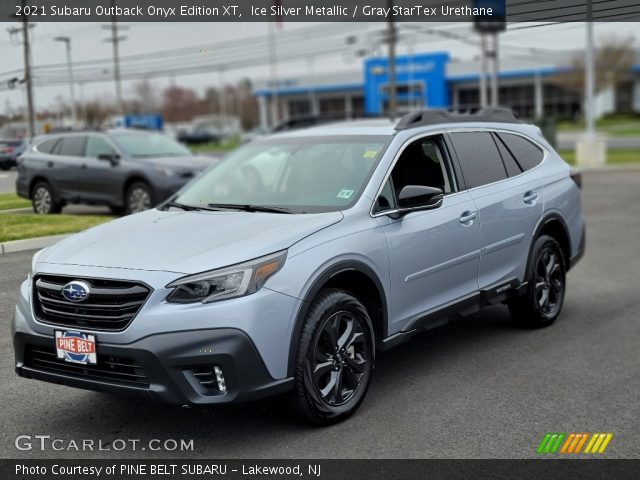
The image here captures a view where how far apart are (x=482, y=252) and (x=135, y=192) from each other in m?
7.45

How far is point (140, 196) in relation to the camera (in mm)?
12312

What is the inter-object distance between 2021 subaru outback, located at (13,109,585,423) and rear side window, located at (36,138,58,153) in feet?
6.11

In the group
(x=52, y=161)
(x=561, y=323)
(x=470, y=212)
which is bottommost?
(x=561, y=323)

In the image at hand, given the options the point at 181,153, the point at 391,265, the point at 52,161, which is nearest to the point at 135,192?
the point at 181,153

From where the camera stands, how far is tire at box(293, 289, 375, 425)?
14.8 feet

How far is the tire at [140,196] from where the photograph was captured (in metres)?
12.0

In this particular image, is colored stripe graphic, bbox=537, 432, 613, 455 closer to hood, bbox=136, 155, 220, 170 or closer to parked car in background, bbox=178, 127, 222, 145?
hood, bbox=136, 155, 220, 170

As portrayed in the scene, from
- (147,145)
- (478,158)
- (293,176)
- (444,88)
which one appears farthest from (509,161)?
(444,88)

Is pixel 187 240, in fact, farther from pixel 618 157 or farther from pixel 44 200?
pixel 618 157

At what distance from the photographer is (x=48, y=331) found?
4.36m

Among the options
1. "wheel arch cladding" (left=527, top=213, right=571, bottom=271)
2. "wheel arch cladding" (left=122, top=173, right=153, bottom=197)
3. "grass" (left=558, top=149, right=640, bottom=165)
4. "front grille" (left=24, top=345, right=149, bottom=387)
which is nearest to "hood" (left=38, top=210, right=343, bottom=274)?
"front grille" (left=24, top=345, right=149, bottom=387)

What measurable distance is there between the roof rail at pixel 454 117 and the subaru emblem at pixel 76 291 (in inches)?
103

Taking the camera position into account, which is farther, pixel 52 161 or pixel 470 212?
pixel 52 161
